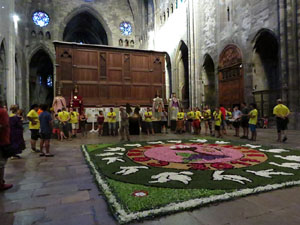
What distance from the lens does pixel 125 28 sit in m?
32.1

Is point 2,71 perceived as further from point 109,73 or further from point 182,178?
point 182,178

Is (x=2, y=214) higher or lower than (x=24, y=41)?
lower

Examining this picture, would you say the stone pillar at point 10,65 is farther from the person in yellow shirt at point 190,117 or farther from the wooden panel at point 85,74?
the person in yellow shirt at point 190,117

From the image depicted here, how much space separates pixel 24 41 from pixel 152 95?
20.9m

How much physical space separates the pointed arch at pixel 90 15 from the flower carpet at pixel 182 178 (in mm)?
29153

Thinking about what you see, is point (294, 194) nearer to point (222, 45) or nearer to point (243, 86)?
point (243, 86)

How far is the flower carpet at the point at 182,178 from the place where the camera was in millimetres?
2582

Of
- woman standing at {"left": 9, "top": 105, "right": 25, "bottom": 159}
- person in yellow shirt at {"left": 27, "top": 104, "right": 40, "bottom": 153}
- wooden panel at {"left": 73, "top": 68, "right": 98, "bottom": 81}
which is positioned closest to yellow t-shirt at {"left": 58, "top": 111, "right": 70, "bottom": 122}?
person in yellow shirt at {"left": 27, "top": 104, "right": 40, "bottom": 153}

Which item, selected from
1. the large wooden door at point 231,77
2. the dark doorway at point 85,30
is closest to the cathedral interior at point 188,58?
the large wooden door at point 231,77

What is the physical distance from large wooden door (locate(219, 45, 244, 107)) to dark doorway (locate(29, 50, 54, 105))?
82.1 ft

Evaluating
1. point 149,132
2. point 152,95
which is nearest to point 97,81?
point 152,95

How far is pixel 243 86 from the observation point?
14.1 m

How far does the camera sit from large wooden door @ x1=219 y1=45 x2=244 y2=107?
563 inches

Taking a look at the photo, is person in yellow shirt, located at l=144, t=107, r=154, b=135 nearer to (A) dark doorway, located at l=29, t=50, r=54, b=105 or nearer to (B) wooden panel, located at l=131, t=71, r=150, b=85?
(B) wooden panel, located at l=131, t=71, r=150, b=85
